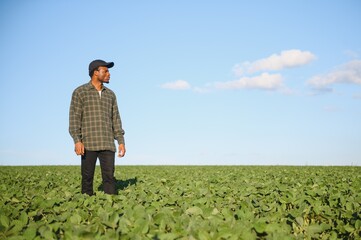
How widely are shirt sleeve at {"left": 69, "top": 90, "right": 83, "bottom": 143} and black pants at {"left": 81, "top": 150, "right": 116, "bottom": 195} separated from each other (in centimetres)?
29

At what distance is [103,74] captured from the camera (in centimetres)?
546

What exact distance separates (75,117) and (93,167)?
0.80 m

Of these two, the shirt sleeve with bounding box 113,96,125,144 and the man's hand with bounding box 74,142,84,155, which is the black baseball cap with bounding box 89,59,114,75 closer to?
the shirt sleeve with bounding box 113,96,125,144

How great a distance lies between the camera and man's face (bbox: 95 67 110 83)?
214 inches

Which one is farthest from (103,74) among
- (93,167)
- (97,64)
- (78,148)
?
(93,167)

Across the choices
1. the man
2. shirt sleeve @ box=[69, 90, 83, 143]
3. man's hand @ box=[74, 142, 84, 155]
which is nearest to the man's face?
the man

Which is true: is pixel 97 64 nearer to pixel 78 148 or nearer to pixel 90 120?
pixel 90 120

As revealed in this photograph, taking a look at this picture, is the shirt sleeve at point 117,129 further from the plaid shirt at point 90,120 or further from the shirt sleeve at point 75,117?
the shirt sleeve at point 75,117

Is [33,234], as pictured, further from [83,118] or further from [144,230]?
[83,118]

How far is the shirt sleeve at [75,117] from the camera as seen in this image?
5340 mm

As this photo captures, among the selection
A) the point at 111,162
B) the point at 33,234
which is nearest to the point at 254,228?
the point at 33,234

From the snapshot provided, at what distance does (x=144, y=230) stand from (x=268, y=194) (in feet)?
11.9

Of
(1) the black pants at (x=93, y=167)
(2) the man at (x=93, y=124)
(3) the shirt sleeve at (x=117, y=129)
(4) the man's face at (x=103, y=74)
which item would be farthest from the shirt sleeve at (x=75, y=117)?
(3) the shirt sleeve at (x=117, y=129)

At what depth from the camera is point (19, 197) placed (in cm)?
548
